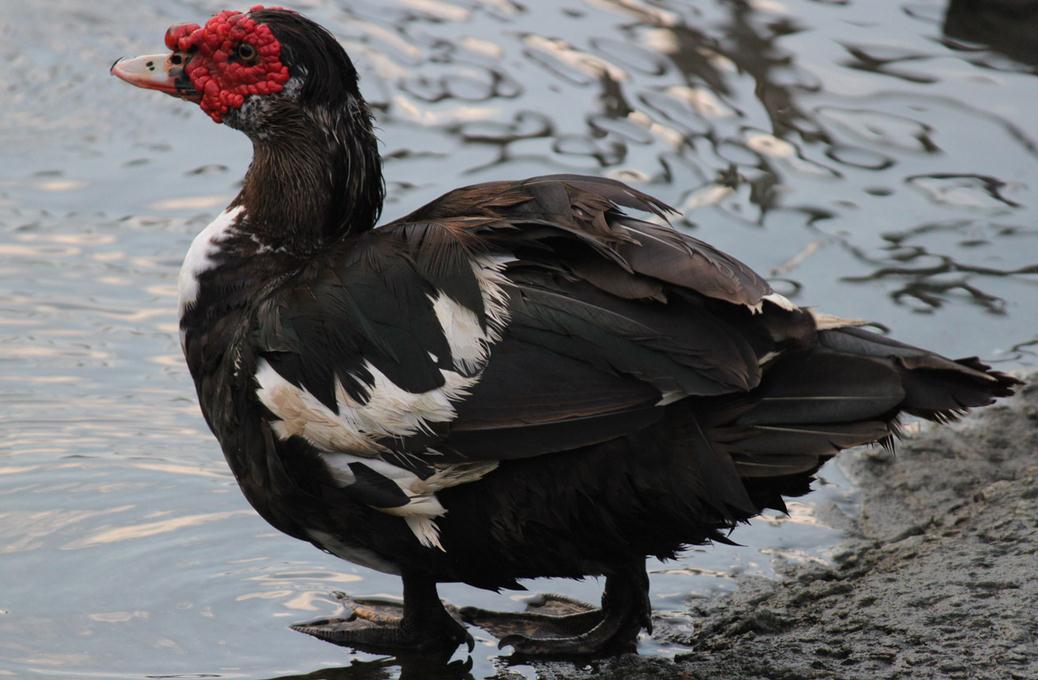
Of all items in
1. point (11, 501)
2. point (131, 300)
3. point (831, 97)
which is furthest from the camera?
point (831, 97)

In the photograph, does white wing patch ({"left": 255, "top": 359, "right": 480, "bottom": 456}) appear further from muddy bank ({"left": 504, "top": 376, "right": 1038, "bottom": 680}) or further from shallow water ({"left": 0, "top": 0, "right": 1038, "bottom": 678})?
muddy bank ({"left": 504, "top": 376, "right": 1038, "bottom": 680})

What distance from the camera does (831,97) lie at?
791 cm

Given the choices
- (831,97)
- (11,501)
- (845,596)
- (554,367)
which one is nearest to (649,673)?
(845,596)

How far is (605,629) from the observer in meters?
4.31

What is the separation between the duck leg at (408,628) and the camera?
426 centimetres

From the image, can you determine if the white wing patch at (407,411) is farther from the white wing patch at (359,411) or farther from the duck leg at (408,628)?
the duck leg at (408,628)

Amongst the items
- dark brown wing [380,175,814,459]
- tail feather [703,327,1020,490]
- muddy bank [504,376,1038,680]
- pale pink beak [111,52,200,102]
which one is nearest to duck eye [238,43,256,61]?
pale pink beak [111,52,200,102]

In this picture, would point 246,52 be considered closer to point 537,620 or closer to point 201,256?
point 201,256

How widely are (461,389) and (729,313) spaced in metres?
0.68

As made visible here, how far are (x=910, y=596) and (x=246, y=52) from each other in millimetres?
2444

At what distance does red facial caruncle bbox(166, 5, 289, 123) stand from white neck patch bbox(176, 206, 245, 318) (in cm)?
33

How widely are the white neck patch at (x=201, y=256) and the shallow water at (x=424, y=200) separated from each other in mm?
929

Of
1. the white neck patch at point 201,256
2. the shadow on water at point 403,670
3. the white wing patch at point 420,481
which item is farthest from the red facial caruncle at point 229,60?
the shadow on water at point 403,670

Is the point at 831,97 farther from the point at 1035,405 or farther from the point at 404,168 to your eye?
the point at 1035,405
